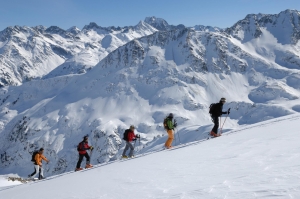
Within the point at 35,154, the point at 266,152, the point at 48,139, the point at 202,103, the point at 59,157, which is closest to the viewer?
the point at 266,152

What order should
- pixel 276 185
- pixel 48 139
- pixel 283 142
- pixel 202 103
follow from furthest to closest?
pixel 202 103 → pixel 48 139 → pixel 283 142 → pixel 276 185

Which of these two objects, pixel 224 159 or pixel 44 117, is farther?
pixel 44 117

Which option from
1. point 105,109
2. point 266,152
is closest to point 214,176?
point 266,152

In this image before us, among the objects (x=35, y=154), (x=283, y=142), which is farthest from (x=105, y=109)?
(x=283, y=142)

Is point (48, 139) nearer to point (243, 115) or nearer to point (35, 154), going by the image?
point (243, 115)

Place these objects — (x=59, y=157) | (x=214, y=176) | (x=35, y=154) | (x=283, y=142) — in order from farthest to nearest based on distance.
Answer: (x=59, y=157), (x=35, y=154), (x=283, y=142), (x=214, y=176)

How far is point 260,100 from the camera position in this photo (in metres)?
190

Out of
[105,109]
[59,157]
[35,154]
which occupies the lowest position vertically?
[59,157]

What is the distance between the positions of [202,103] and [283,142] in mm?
185091

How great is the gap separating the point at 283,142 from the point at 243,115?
6668 inches

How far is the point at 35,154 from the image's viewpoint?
24109mm

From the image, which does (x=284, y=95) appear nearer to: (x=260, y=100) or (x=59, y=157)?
(x=260, y=100)

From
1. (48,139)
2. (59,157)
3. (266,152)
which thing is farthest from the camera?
(48,139)

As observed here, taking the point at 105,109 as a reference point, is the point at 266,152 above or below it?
below
